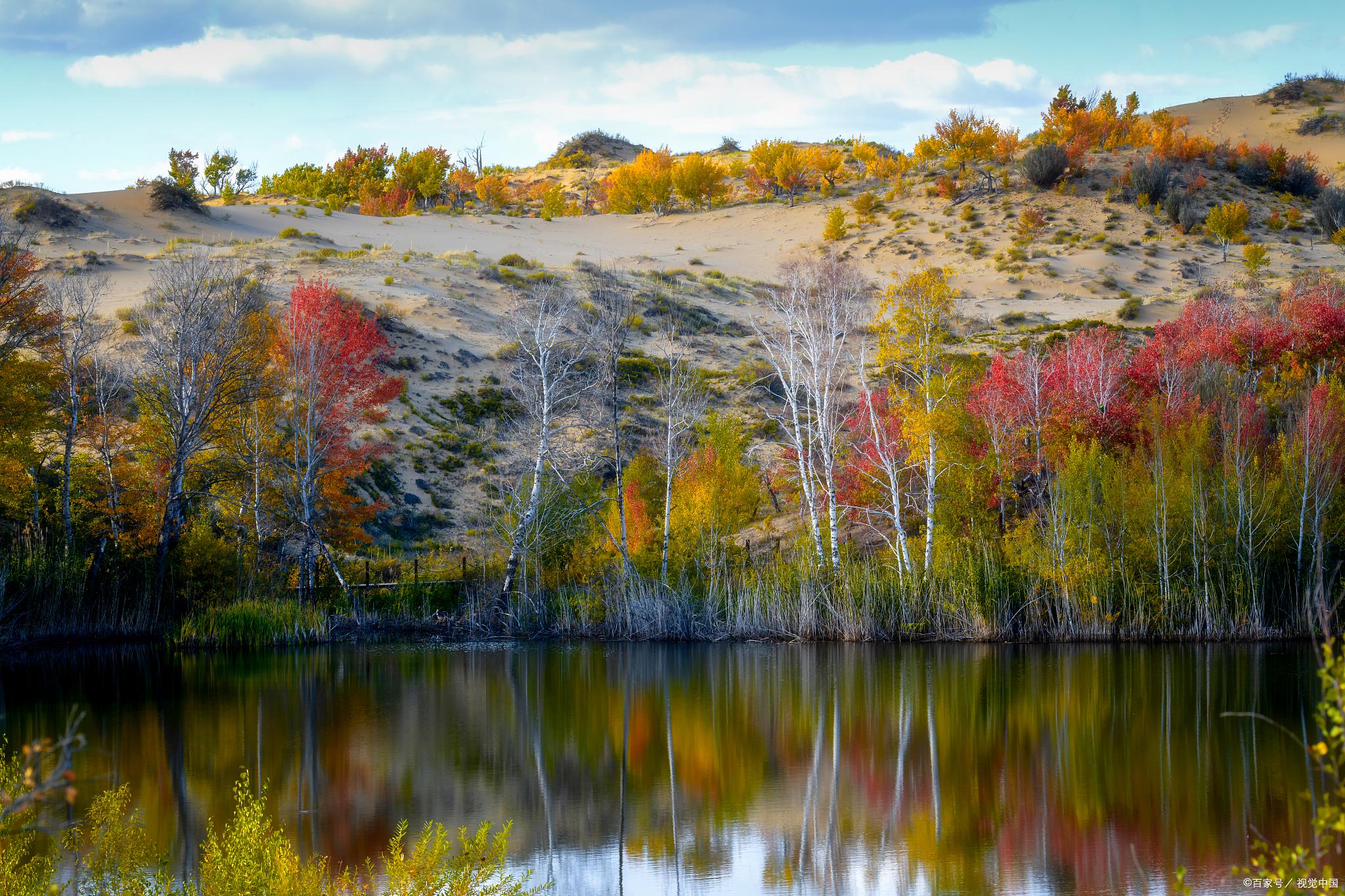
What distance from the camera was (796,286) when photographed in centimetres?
2866

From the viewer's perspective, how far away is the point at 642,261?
6438 centimetres

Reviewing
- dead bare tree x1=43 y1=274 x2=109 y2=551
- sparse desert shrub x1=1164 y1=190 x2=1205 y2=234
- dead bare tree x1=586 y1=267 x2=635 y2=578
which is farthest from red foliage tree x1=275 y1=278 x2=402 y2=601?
sparse desert shrub x1=1164 y1=190 x2=1205 y2=234

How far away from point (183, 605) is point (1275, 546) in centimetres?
2526

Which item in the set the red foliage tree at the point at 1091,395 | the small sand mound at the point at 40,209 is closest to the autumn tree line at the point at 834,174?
the small sand mound at the point at 40,209

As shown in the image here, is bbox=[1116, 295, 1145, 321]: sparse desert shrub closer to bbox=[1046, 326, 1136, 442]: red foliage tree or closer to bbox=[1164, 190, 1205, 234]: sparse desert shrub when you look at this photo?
bbox=[1164, 190, 1205, 234]: sparse desert shrub

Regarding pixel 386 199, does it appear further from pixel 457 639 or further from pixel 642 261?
pixel 457 639

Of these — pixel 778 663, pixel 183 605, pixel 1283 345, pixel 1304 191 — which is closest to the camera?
pixel 778 663

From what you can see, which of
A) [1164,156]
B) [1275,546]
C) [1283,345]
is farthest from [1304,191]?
[1275,546]

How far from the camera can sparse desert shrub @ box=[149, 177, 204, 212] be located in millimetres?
62500

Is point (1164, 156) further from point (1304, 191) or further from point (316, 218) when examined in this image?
point (316, 218)

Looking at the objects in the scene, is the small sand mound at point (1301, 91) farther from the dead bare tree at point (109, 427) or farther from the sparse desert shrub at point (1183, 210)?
the dead bare tree at point (109, 427)

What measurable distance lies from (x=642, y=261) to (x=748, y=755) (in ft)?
166

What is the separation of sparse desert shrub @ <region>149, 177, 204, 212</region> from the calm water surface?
142ft

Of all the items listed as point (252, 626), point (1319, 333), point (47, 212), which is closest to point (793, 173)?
point (47, 212)
